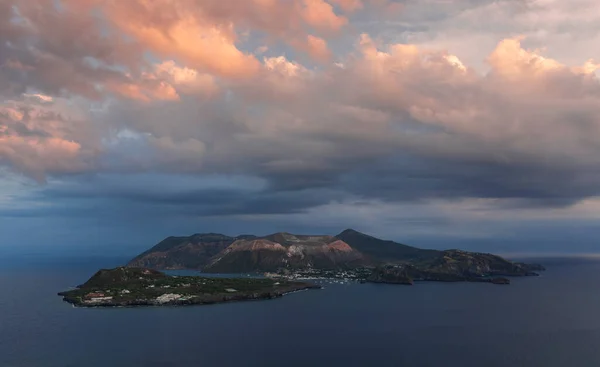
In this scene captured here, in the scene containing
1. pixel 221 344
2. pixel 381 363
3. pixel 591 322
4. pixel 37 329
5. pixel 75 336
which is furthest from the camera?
pixel 591 322

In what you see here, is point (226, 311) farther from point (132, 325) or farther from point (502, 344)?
Answer: point (502, 344)

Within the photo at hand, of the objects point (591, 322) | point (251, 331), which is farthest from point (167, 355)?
point (591, 322)

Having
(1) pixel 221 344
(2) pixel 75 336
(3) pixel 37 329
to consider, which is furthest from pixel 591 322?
(3) pixel 37 329

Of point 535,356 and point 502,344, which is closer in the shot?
point 535,356

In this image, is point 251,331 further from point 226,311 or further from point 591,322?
point 591,322

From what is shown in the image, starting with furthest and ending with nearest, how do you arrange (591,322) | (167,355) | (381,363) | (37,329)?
(591,322) → (37,329) → (167,355) → (381,363)

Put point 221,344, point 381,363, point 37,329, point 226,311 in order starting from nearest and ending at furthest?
point 381,363 → point 221,344 → point 37,329 → point 226,311
